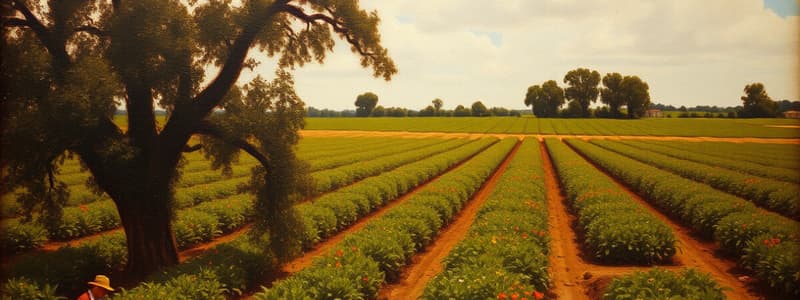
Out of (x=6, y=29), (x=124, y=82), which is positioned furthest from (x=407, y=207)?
(x=6, y=29)

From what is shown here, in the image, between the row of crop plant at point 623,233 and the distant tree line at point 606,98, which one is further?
the distant tree line at point 606,98

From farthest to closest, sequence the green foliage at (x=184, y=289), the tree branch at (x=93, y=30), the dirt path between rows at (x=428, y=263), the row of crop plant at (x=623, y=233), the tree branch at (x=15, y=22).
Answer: the row of crop plant at (x=623, y=233) → the dirt path between rows at (x=428, y=263) → the tree branch at (x=93, y=30) → the tree branch at (x=15, y=22) → the green foliage at (x=184, y=289)

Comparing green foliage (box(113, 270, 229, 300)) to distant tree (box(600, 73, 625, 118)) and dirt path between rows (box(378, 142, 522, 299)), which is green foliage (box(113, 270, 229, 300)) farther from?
distant tree (box(600, 73, 625, 118))

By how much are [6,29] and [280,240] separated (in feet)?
27.4

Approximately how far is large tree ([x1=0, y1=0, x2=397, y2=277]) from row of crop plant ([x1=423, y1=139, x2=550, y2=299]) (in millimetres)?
5948

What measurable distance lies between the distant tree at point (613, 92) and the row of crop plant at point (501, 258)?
143026 mm

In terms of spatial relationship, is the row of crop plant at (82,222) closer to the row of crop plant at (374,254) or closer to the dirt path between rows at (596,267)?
the row of crop plant at (374,254)

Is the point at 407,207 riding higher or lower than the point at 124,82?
lower

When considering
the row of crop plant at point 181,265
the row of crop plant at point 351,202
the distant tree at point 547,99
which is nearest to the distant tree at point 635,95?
the distant tree at point 547,99

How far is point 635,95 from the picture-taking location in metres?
131

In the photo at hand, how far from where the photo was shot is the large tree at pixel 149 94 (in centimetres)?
890

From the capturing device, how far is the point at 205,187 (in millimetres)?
23531

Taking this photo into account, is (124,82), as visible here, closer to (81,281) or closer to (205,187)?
(81,281)

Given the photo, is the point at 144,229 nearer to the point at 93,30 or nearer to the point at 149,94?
the point at 149,94
